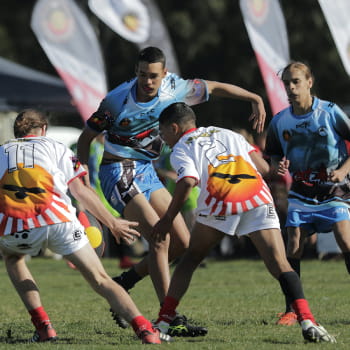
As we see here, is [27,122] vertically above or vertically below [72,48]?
above

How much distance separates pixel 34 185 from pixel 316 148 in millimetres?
2505

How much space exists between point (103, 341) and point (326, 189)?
2232 millimetres

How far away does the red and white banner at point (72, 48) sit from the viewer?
1566 cm

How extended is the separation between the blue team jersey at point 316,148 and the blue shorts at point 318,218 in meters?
0.09

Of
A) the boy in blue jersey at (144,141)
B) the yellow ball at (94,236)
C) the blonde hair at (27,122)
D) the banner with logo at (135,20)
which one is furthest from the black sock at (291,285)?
the banner with logo at (135,20)

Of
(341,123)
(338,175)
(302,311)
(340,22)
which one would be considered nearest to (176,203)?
(302,311)

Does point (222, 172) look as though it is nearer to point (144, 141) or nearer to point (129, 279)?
point (144, 141)

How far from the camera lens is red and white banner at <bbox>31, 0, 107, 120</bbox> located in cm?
1566

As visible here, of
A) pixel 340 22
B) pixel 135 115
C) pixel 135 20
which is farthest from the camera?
pixel 135 20

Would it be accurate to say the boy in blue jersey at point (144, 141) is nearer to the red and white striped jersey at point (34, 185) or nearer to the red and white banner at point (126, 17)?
the red and white striped jersey at point (34, 185)

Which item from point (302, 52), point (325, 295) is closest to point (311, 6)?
point (302, 52)

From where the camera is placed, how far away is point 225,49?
3428 cm

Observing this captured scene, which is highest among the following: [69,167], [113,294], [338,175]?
[69,167]

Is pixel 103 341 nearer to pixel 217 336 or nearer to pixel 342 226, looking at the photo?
pixel 217 336
